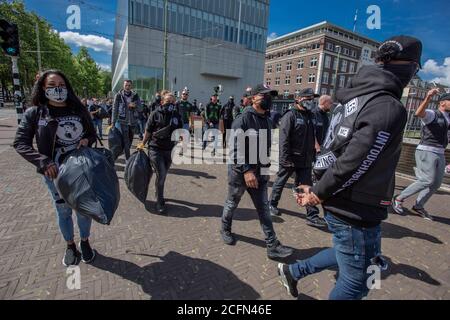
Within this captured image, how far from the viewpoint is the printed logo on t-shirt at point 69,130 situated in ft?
7.95

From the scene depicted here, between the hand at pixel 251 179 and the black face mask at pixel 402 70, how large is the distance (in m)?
1.60

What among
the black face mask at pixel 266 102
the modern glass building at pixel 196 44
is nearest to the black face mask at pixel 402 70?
the black face mask at pixel 266 102

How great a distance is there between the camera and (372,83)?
61.1 inches

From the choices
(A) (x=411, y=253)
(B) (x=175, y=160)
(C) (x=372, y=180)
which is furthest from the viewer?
(B) (x=175, y=160)

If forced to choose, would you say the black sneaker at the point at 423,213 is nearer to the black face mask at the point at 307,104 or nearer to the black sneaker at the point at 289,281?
the black face mask at the point at 307,104

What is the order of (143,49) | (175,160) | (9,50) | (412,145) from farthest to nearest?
(143,49) < (175,160) < (412,145) < (9,50)

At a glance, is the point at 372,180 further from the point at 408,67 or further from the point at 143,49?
the point at 143,49

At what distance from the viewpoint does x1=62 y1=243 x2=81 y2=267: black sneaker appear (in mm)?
2688

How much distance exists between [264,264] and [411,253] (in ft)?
6.99

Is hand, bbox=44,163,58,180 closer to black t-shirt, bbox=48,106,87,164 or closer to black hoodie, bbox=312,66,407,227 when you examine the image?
black t-shirt, bbox=48,106,87,164

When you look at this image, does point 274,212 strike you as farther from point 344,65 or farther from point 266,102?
point 344,65

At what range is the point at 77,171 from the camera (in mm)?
2141

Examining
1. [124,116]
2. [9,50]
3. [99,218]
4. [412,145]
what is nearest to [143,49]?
[9,50]

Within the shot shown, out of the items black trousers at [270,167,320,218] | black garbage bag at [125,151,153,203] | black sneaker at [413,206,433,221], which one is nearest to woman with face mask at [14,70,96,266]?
black garbage bag at [125,151,153,203]
